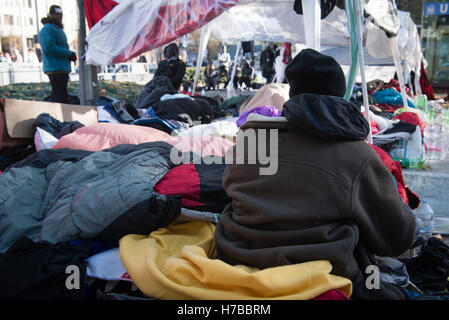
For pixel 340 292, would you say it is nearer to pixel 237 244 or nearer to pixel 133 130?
pixel 237 244

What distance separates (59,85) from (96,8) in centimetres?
146

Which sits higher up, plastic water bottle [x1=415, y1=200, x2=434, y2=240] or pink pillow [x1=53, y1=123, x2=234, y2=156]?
pink pillow [x1=53, y1=123, x2=234, y2=156]

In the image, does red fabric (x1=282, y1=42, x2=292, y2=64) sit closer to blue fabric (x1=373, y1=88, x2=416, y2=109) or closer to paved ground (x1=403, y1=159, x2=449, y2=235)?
blue fabric (x1=373, y1=88, x2=416, y2=109)

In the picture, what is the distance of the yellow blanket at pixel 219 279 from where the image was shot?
1.55 metres

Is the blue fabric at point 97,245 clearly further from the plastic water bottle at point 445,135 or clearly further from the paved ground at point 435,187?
the plastic water bottle at point 445,135

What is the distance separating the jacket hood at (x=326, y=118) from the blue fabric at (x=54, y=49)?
224 inches

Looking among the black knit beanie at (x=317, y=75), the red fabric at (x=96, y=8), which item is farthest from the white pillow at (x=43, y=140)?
the red fabric at (x=96, y=8)

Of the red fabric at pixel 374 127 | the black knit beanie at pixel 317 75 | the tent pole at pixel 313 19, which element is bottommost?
the red fabric at pixel 374 127

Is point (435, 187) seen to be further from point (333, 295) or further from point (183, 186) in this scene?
point (333, 295)

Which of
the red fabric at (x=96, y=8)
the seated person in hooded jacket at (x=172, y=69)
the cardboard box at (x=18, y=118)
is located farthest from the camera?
the seated person in hooded jacket at (x=172, y=69)

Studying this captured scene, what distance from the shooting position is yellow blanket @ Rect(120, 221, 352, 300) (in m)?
1.55

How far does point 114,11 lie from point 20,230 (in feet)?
14.0

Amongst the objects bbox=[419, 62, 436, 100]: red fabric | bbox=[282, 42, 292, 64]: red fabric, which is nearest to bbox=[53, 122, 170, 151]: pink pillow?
bbox=[282, 42, 292, 64]: red fabric

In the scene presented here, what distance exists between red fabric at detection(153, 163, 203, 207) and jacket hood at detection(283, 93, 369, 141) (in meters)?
0.89
